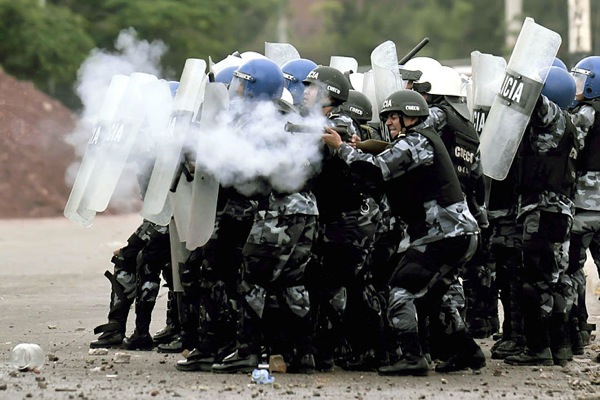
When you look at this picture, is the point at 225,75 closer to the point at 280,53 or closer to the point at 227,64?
the point at 227,64

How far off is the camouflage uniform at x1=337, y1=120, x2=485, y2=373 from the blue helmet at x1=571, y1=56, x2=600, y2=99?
2.01m

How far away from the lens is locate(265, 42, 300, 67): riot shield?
39.0ft

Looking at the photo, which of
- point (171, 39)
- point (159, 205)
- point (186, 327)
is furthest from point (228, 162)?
point (171, 39)

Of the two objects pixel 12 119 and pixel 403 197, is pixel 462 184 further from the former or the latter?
pixel 12 119

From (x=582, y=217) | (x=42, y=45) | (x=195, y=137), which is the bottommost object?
(x=582, y=217)

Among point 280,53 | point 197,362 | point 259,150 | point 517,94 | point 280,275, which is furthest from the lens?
point 280,53

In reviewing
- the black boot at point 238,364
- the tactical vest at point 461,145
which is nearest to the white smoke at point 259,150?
the black boot at point 238,364

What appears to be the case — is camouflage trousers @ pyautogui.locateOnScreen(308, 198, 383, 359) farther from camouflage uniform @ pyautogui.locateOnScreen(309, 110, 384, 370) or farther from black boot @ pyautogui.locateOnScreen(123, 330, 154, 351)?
black boot @ pyautogui.locateOnScreen(123, 330, 154, 351)

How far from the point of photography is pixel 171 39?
39.2 m

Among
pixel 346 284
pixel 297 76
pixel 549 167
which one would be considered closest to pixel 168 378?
pixel 346 284

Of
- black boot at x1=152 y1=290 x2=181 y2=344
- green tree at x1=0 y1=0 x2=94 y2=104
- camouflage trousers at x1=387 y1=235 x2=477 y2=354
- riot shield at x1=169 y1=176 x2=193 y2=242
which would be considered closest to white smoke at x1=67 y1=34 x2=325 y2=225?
riot shield at x1=169 y1=176 x2=193 y2=242

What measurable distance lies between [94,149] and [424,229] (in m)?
2.41

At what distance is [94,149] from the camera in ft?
32.7

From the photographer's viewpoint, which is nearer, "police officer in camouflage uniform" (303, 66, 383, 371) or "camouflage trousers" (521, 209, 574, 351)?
"police officer in camouflage uniform" (303, 66, 383, 371)
